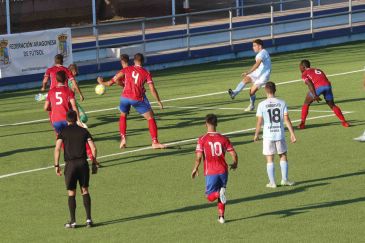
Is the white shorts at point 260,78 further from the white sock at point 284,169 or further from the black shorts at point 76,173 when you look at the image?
the black shorts at point 76,173

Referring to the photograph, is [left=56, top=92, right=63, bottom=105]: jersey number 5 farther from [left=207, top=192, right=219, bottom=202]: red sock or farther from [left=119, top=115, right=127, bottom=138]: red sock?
[left=207, top=192, right=219, bottom=202]: red sock

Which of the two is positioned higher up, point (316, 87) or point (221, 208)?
point (316, 87)

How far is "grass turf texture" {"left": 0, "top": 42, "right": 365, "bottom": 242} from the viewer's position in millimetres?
15633

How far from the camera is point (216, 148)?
51.5 ft

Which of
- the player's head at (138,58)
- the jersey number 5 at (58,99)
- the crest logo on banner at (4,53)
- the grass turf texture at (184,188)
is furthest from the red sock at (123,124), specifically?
the crest logo on banner at (4,53)

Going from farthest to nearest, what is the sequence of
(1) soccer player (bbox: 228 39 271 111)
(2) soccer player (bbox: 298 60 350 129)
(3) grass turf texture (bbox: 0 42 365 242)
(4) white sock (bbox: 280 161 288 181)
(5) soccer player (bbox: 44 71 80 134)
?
1. (1) soccer player (bbox: 228 39 271 111)
2. (2) soccer player (bbox: 298 60 350 129)
3. (5) soccer player (bbox: 44 71 80 134)
4. (4) white sock (bbox: 280 161 288 181)
5. (3) grass turf texture (bbox: 0 42 365 242)

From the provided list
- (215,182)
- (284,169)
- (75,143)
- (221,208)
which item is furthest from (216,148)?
(284,169)

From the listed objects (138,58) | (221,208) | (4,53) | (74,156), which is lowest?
(221,208)

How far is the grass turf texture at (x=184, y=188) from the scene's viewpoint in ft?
51.3

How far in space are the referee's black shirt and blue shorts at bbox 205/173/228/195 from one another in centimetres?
183

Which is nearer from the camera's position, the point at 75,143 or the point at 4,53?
the point at 75,143

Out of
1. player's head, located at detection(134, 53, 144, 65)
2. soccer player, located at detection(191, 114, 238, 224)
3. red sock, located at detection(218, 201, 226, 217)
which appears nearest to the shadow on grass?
red sock, located at detection(218, 201, 226, 217)

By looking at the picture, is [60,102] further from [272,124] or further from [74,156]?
[74,156]

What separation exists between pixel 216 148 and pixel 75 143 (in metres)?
2.02
